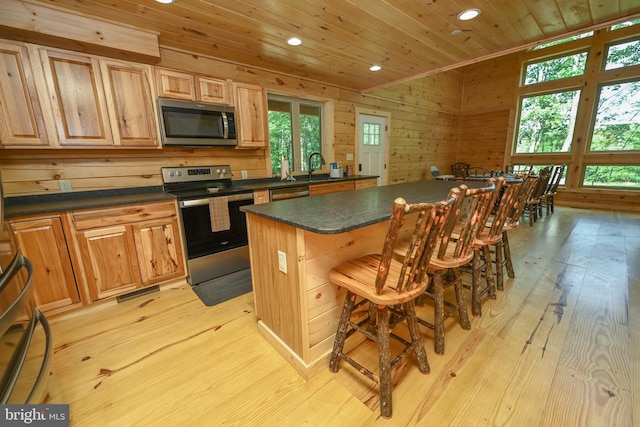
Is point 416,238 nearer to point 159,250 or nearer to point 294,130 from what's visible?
point 159,250

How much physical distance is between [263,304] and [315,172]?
2.77 meters

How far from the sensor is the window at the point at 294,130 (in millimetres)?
3676

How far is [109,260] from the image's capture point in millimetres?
2096

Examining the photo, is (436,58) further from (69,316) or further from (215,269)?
(69,316)

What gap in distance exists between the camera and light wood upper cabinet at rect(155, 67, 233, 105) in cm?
247

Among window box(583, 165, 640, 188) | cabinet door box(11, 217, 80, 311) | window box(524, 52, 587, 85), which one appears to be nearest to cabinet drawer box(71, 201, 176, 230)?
cabinet door box(11, 217, 80, 311)

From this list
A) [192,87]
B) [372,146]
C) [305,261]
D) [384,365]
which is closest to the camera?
[384,365]

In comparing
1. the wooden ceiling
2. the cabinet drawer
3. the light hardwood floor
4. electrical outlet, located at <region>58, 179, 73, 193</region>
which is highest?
the wooden ceiling

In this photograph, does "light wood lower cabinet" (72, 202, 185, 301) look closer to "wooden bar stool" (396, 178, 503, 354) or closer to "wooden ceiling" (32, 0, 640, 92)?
"wooden ceiling" (32, 0, 640, 92)

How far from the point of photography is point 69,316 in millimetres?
2037

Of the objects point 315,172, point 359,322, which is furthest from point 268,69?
point 359,322

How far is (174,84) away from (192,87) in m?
0.16

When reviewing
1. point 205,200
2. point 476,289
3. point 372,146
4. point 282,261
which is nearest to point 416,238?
point 282,261

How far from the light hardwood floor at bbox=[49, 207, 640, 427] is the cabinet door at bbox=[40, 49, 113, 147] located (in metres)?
1.47
